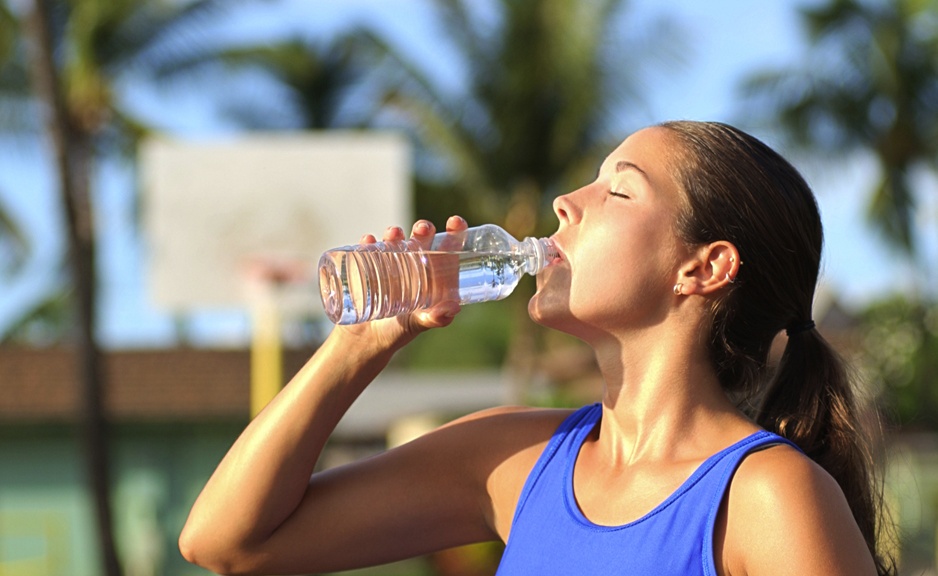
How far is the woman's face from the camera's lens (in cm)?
215

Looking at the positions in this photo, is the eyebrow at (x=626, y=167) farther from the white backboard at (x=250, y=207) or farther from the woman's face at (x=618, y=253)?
the white backboard at (x=250, y=207)

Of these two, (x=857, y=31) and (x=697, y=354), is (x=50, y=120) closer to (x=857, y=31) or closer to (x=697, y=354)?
(x=697, y=354)

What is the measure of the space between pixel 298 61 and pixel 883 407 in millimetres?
17583

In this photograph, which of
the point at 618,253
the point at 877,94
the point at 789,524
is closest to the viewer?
the point at 789,524

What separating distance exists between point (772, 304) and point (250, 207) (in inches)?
412

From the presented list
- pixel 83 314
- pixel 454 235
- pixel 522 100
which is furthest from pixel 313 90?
pixel 454 235

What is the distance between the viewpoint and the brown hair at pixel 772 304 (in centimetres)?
219

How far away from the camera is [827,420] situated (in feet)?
7.51

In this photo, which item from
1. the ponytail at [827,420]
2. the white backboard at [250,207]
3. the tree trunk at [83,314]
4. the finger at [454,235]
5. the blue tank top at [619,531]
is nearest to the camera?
the blue tank top at [619,531]

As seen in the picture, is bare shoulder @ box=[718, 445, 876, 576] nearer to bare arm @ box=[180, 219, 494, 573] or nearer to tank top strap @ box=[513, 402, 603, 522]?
tank top strap @ box=[513, 402, 603, 522]

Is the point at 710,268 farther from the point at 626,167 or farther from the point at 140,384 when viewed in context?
the point at 140,384

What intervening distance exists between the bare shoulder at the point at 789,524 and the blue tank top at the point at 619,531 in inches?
1.4

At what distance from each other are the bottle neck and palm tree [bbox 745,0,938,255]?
2057 cm

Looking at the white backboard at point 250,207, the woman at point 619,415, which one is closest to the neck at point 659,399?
the woman at point 619,415
